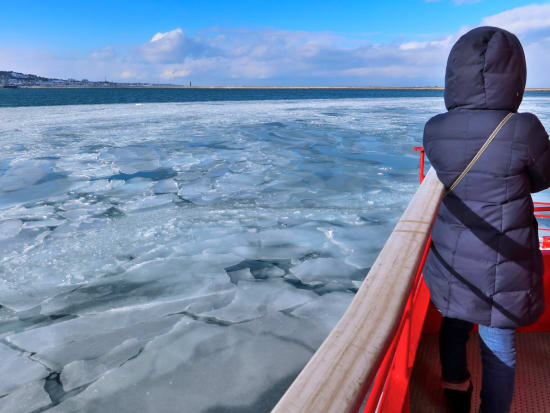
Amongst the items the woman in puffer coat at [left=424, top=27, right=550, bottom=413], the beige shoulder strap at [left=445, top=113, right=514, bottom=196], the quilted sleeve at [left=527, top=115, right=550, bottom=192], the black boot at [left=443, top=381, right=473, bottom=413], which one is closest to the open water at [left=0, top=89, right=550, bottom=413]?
the black boot at [left=443, top=381, right=473, bottom=413]

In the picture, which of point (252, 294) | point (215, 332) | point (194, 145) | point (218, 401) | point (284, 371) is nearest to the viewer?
point (218, 401)

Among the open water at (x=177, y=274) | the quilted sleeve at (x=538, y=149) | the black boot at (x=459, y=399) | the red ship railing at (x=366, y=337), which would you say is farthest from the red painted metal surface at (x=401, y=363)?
the open water at (x=177, y=274)

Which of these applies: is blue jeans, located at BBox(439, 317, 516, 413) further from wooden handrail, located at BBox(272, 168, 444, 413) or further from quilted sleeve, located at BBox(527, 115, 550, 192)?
wooden handrail, located at BBox(272, 168, 444, 413)

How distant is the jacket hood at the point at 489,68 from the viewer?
1136 millimetres

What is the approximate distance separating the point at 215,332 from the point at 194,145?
24.3ft

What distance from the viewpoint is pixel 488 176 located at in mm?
1202

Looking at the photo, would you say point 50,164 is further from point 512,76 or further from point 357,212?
point 512,76

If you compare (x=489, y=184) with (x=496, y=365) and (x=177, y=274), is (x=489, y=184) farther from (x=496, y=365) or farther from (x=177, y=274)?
(x=177, y=274)

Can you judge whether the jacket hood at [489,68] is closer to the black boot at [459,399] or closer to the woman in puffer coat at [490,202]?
the woman in puffer coat at [490,202]

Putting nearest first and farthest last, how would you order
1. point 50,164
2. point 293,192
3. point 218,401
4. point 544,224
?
point 218,401
point 544,224
point 293,192
point 50,164

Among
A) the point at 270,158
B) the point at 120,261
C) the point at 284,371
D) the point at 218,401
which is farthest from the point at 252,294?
the point at 270,158

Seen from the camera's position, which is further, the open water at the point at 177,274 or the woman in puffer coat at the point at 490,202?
the open water at the point at 177,274

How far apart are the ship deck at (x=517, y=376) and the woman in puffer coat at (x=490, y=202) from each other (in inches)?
17.9

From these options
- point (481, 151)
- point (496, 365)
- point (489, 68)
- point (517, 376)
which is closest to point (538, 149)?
point (481, 151)
